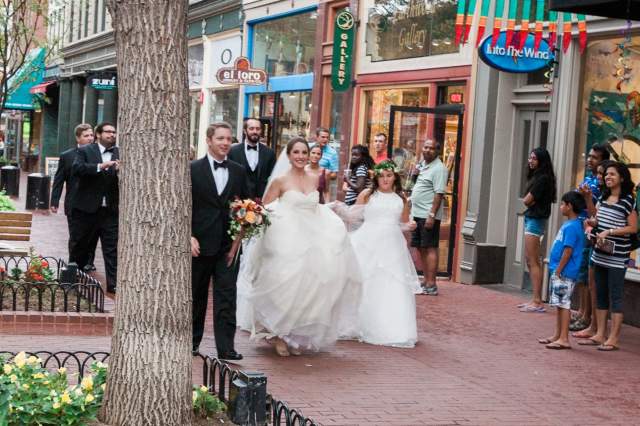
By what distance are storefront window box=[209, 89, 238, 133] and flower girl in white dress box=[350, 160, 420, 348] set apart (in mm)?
15081

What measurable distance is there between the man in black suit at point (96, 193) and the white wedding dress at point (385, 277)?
329 cm

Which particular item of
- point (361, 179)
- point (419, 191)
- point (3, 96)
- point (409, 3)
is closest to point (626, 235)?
point (419, 191)

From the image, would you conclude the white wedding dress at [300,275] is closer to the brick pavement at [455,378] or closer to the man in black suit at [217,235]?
the brick pavement at [455,378]

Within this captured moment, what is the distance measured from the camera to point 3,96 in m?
18.2

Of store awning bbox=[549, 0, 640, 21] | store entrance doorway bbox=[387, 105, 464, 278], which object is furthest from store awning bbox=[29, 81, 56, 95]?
store awning bbox=[549, 0, 640, 21]

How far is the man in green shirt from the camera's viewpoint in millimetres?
13805

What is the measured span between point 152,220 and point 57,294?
532cm

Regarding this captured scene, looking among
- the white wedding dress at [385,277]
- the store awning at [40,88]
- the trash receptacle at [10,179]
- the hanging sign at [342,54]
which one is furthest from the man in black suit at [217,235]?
the store awning at [40,88]

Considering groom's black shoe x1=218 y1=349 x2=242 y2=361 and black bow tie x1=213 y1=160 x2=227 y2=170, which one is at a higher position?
black bow tie x1=213 y1=160 x2=227 y2=170

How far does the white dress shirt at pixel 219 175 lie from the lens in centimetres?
853

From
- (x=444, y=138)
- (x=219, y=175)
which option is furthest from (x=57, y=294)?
(x=444, y=138)

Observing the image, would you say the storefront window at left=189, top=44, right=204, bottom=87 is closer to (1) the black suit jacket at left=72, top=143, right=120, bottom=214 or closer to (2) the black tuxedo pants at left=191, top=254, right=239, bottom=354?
(1) the black suit jacket at left=72, top=143, right=120, bottom=214

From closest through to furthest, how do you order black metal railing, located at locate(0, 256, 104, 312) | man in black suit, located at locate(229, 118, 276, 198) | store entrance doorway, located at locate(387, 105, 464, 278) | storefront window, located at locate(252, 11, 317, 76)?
black metal railing, located at locate(0, 256, 104, 312), man in black suit, located at locate(229, 118, 276, 198), store entrance doorway, located at locate(387, 105, 464, 278), storefront window, located at locate(252, 11, 317, 76)

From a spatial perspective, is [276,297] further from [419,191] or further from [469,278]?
[469,278]
